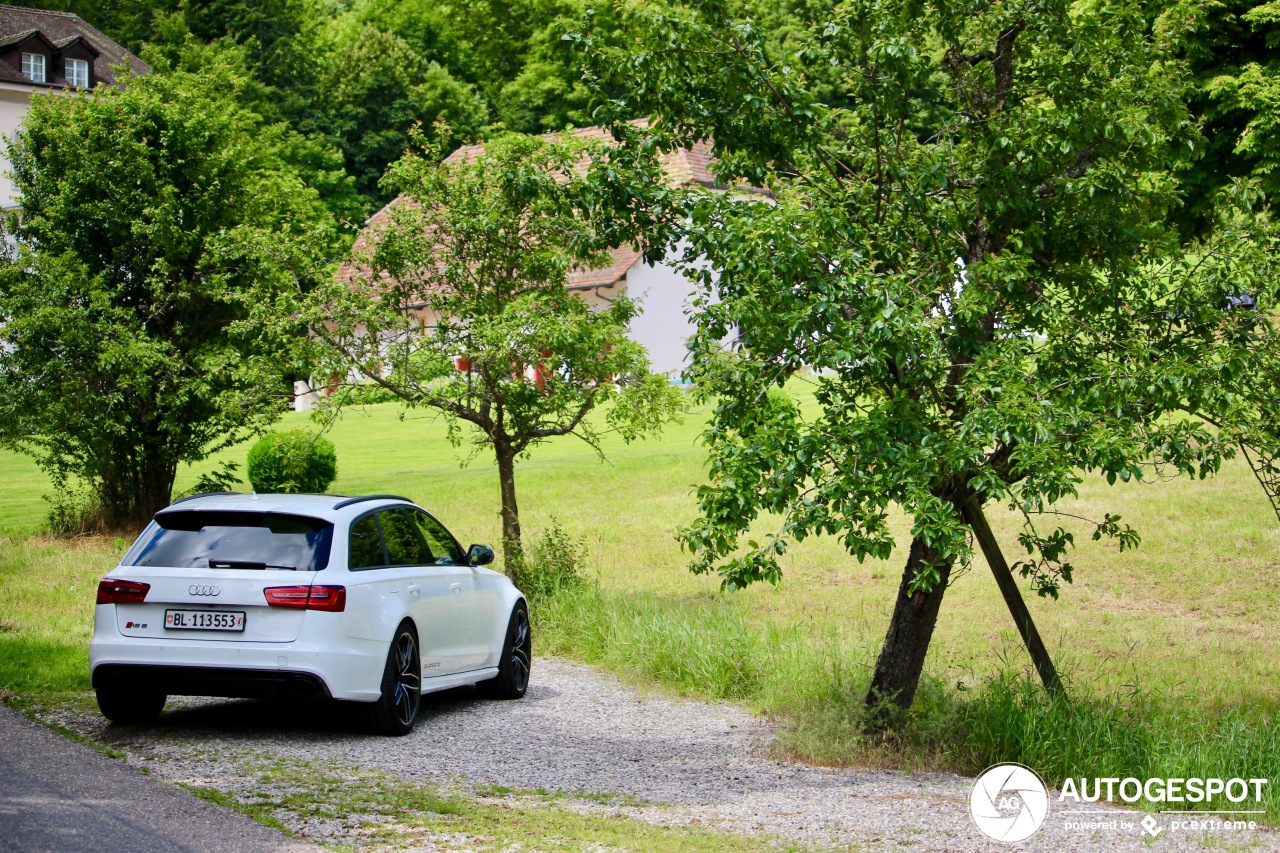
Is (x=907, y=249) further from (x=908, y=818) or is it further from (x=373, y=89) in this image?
(x=373, y=89)

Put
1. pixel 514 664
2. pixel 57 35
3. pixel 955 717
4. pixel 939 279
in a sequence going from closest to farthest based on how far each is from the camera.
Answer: pixel 939 279
pixel 955 717
pixel 514 664
pixel 57 35

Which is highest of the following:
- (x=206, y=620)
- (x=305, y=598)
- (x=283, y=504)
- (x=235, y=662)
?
(x=283, y=504)

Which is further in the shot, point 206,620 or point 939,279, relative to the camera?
point 939,279

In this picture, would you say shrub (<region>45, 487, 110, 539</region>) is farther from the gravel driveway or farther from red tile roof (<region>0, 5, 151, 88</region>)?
red tile roof (<region>0, 5, 151, 88</region>)

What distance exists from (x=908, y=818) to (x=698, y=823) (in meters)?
1.07

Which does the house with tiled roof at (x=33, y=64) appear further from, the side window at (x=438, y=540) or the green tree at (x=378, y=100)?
the side window at (x=438, y=540)

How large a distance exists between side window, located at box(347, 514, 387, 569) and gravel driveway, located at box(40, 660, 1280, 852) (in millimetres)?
1137

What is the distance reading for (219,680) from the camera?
27.9 ft

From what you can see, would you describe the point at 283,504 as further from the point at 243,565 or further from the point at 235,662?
the point at 235,662

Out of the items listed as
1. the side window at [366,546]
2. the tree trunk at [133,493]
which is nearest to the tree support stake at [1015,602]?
the side window at [366,546]

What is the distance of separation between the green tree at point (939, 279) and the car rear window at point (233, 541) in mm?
2467

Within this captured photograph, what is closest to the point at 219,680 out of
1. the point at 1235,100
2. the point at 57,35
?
the point at 1235,100

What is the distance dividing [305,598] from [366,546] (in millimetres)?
830

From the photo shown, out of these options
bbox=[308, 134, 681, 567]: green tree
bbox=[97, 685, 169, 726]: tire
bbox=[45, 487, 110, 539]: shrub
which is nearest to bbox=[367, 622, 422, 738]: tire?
bbox=[97, 685, 169, 726]: tire
